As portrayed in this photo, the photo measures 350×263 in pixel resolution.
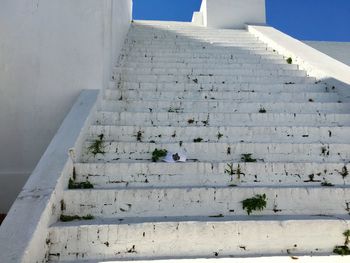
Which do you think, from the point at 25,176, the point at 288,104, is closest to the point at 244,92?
the point at 288,104

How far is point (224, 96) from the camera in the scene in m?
4.10

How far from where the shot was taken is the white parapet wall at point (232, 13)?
9.23m

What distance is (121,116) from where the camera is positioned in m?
3.46

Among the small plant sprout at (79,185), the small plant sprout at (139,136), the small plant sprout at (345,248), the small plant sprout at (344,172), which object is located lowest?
the small plant sprout at (345,248)

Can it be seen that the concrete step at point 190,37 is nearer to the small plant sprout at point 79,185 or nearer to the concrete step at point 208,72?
the concrete step at point 208,72

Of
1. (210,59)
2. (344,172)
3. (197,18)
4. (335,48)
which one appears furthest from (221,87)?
(335,48)

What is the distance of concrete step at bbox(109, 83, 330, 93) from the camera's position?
423cm

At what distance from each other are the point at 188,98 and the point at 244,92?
2.40 ft

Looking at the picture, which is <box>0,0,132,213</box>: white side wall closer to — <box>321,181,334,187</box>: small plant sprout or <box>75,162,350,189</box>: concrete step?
<box>75,162,350,189</box>: concrete step

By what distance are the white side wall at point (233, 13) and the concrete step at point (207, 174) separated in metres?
7.27

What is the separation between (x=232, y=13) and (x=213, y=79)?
5.44 meters

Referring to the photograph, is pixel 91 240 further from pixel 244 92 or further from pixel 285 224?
pixel 244 92

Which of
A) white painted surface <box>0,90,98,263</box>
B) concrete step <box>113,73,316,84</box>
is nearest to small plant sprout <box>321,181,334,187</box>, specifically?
white painted surface <box>0,90,98,263</box>

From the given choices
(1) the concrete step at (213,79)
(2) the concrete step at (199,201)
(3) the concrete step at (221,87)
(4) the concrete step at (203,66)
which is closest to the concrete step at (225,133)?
(2) the concrete step at (199,201)
